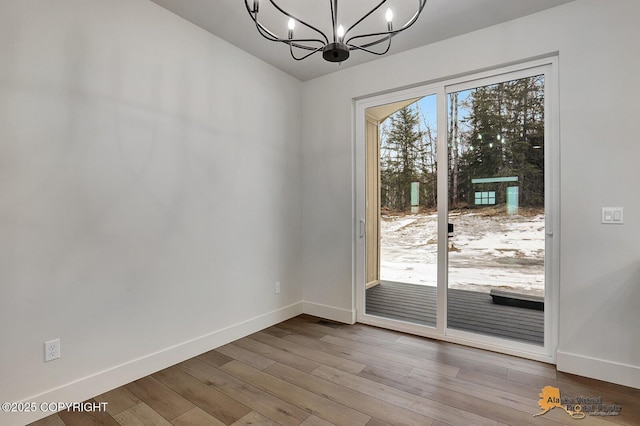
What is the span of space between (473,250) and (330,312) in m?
1.63

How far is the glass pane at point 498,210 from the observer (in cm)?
262

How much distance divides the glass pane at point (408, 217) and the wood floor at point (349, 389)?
0.54 meters

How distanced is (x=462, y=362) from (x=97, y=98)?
10.7 feet

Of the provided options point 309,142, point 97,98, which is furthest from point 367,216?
point 97,98

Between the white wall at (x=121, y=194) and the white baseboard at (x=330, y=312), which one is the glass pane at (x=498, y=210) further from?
the white wall at (x=121, y=194)

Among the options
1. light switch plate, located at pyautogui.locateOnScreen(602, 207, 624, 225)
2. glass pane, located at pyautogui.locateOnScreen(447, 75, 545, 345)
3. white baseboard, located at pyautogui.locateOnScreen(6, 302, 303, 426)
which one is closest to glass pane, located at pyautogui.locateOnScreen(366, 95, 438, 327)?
glass pane, located at pyautogui.locateOnScreen(447, 75, 545, 345)

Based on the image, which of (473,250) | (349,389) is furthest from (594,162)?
(349,389)

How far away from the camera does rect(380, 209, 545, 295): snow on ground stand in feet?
8.68

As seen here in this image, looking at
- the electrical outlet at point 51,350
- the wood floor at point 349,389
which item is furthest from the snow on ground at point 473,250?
the electrical outlet at point 51,350

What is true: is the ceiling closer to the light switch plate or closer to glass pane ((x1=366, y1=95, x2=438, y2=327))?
glass pane ((x1=366, y1=95, x2=438, y2=327))

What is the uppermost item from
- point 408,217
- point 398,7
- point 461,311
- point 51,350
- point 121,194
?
point 398,7

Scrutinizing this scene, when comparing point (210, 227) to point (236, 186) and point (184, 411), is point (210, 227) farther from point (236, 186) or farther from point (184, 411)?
point (184, 411)

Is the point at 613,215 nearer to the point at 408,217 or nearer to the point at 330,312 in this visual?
the point at 408,217

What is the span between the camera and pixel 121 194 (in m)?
2.23
